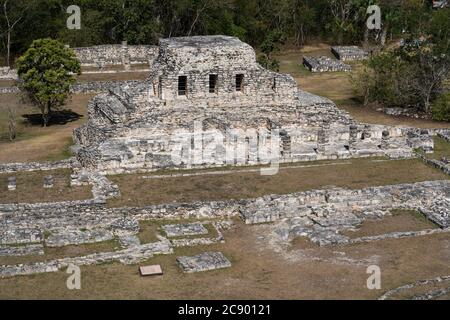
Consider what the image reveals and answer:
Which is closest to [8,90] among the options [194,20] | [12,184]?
[194,20]

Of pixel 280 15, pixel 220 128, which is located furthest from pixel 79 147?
pixel 280 15

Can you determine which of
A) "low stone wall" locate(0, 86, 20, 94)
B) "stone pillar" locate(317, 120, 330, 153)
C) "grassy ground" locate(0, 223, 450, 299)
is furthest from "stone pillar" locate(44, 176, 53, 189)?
"low stone wall" locate(0, 86, 20, 94)

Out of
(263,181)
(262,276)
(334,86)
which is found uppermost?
(334,86)

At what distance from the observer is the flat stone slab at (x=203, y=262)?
29.7m

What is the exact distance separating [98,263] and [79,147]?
1469 cm

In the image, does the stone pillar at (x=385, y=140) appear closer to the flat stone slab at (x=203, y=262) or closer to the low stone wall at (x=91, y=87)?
the flat stone slab at (x=203, y=262)

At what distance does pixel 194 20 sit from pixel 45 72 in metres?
23.8

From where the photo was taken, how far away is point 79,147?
43.9 meters

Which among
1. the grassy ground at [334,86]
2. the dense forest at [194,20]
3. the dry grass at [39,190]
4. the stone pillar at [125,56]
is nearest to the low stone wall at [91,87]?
the stone pillar at [125,56]

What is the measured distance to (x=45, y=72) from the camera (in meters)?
49.0

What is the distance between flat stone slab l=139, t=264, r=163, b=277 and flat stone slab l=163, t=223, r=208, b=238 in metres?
2.94

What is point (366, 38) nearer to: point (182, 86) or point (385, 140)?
point (385, 140)

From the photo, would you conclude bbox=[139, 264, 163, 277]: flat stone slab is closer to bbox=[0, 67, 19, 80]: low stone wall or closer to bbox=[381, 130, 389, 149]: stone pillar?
bbox=[381, 130, 389, 149]: stone pillar
